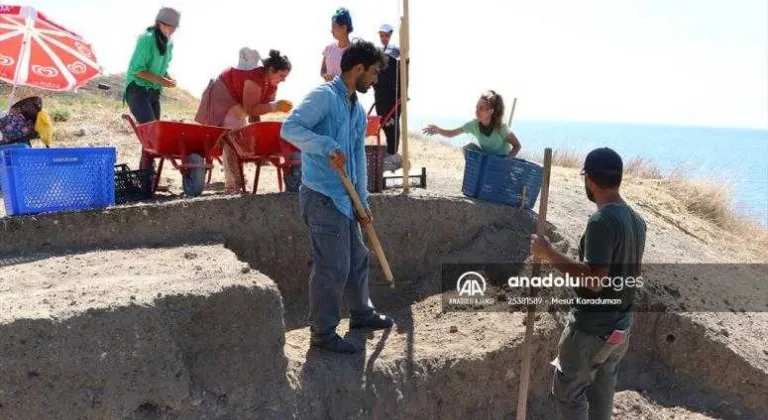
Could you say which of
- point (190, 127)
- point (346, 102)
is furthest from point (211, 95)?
point (346, 102)

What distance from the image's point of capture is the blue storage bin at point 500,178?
6645 millimetres

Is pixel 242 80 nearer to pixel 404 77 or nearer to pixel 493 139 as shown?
pixel 404 77

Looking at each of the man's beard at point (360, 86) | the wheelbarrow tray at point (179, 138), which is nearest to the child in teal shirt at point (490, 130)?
the wheelbarrow tray at point (179, 138)

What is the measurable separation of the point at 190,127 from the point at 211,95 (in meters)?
0.52

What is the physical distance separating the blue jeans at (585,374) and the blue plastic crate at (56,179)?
143 inches

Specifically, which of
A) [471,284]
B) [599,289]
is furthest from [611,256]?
[471,284]

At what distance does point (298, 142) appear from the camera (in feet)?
13.5

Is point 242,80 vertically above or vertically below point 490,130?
above

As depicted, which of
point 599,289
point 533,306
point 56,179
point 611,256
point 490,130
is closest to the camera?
point 611,256

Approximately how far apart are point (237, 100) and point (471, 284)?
8.62 ft

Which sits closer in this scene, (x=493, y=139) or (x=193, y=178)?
(x=193, y=178)

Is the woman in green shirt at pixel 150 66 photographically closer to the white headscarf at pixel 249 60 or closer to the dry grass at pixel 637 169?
the white headscarf at pixel 249 60

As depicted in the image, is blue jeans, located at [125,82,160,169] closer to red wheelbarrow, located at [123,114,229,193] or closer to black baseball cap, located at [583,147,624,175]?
red wheelbarrow, located at [123,114,229,193]

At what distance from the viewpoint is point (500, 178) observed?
6.72 metres
